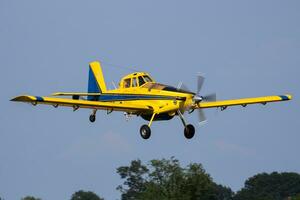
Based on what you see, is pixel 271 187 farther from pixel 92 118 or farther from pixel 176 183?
pixel 92 118

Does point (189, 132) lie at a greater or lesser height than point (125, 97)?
lesser

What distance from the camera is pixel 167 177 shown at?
246 feet

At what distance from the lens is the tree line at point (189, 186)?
73.2 meters

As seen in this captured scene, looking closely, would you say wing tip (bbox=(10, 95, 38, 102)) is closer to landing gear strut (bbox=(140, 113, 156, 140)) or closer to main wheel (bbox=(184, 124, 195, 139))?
landing gear strut (bbox=(140, 113, 156, 140))

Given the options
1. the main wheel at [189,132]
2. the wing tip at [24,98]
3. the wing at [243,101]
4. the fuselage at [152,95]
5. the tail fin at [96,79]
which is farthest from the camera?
the tail fin at [96,79]

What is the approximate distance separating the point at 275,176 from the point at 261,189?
16.3 feet

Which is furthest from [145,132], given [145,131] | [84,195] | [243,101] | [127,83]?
[84,195]

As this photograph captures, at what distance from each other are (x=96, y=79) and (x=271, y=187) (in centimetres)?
8029

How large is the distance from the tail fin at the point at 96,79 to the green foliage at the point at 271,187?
70.6m

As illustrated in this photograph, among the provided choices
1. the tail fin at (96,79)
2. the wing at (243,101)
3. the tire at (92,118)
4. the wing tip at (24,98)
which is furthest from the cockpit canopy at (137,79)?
the wing tip at (24,98)

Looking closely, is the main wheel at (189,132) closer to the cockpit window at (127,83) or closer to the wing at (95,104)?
the wing at (95,104)

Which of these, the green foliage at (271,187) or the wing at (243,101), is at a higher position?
the green foliage at (271,187)

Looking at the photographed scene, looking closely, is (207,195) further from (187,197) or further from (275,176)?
(275,176)

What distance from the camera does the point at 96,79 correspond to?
50562 millimetres
